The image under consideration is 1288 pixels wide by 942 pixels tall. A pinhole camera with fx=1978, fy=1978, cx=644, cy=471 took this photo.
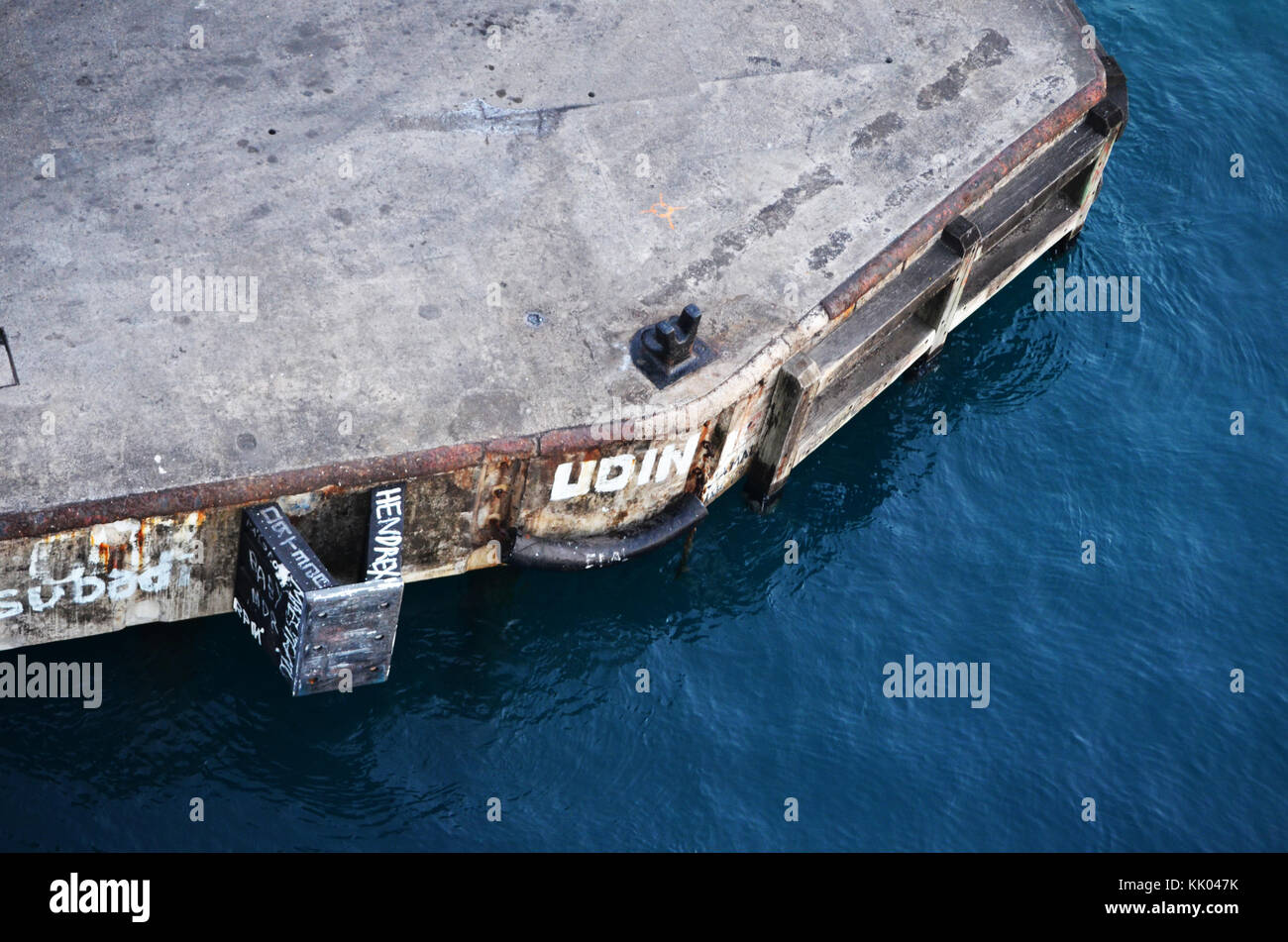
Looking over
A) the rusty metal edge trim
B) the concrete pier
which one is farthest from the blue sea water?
the rusty metal edge trim

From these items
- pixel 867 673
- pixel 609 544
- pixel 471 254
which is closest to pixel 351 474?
pixel 609 544

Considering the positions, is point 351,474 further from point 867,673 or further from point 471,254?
point 867,673

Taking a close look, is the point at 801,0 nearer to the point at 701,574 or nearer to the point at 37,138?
the point at 701,574

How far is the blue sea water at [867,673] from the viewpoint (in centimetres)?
3284

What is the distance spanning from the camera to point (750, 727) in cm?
3438

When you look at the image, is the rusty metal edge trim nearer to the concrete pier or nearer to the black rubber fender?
the concrete pier

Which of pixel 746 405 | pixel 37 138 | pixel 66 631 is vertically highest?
pixel 37 138

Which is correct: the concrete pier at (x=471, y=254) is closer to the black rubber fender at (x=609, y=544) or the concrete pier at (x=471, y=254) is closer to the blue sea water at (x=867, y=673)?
the black rubber fender at (x=609, y=544)

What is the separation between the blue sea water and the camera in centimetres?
3284

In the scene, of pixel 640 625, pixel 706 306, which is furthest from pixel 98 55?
pixel 640 625

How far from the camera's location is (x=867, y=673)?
1390 inches
